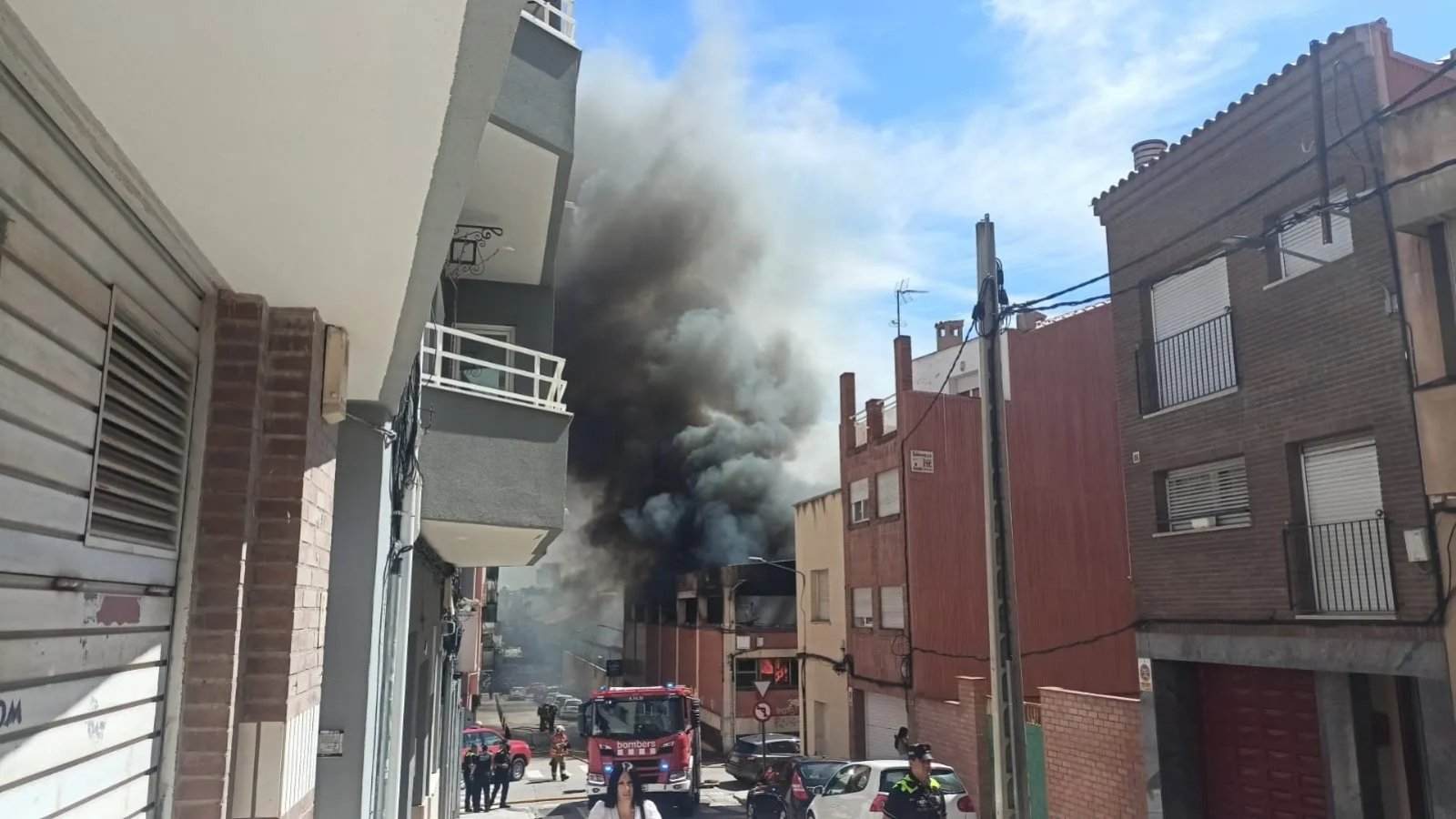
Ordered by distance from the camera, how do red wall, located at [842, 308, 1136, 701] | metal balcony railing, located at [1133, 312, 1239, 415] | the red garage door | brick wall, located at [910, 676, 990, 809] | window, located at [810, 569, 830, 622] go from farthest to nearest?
window, located at [810, 569, 830, 622]
red wall, located at [842, 308, 1136, 701]
brick wall, located at [910, 676, 990, 809]
metal balcony railing, located at [1133, 312, 1239, 415]
the red garage door

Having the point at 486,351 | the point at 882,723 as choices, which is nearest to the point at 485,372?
the point at 486,351

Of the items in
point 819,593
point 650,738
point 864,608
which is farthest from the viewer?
point 819,593

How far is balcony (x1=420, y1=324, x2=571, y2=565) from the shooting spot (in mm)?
6859

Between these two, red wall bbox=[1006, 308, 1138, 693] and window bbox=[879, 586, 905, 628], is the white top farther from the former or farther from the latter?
window bbox=[879, 586, 905, 628]

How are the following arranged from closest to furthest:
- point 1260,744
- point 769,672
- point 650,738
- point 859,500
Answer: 1. point 1260,744
2. point 650,738
3. point 859,500
4. point 769,672

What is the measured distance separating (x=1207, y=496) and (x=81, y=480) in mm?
11617

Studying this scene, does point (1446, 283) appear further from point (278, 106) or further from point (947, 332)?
point (947, 332)

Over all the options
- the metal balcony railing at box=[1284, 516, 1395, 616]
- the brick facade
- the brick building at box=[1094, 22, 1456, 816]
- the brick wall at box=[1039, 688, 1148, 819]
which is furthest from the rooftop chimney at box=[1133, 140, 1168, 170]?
the brick facade

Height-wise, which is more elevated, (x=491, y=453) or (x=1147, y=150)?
(x=1147, y=150)

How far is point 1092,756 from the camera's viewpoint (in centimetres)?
1239

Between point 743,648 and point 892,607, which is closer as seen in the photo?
point 892,607

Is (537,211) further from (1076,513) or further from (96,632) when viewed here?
(1076,513)

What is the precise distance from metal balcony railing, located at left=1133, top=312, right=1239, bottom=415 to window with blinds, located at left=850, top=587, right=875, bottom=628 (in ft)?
33.1

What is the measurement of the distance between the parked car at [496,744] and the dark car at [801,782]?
5972 mm
